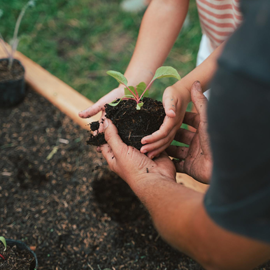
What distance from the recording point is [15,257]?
122cm

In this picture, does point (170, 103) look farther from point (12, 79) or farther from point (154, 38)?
point (12, 79)

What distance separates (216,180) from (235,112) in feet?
0.48

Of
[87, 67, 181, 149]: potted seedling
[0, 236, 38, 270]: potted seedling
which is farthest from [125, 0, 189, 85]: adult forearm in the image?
[0, 236, 38, 270]: potted seedling

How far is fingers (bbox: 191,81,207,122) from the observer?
4.09ft

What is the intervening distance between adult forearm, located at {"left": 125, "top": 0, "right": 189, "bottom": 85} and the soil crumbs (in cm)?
61

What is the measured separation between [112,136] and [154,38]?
0.64 m

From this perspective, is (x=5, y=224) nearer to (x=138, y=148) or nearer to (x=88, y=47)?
(x=138, y=148)

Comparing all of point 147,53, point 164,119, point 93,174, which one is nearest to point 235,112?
point 164,119

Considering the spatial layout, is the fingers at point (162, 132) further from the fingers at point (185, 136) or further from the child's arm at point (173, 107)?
the fingers at point (185, 136)

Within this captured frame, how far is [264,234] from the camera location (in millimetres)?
539

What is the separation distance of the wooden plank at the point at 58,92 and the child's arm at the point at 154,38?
23.7 inches

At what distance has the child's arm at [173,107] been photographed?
114cm

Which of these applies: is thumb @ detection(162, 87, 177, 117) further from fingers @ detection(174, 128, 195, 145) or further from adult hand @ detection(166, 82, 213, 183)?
fingers @ detection(174, 128, 195, 145)

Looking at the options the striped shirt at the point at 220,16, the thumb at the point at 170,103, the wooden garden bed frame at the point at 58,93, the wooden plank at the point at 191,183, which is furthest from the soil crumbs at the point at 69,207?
the striped shirt at the point at 220,16
